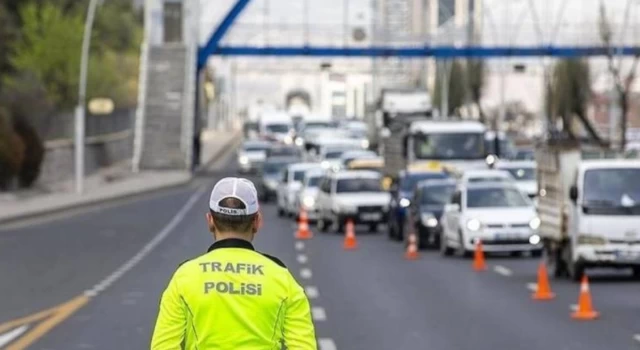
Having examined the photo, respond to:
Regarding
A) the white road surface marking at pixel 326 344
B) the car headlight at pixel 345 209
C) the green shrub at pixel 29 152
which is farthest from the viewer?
the green shrub at pixel 29 152

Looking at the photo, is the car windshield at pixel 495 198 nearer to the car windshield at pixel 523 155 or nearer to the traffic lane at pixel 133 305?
the traffic lane at pixel 133 305

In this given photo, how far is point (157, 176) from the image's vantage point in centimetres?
8412

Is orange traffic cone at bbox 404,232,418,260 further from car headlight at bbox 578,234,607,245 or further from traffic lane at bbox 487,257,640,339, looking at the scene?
car headlight at bbox 578,234,607,245

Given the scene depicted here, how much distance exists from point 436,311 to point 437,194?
17748 mm

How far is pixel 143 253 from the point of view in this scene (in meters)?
36.4

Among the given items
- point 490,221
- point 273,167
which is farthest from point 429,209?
point 273,167

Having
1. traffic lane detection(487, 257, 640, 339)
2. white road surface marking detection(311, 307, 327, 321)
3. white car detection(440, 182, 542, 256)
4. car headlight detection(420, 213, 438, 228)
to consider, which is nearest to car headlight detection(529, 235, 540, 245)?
white car detection(440, 182, 542, 256)

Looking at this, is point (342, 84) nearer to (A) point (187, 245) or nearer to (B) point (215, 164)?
(B) point (215, 164)

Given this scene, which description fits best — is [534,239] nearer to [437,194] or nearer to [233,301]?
[437,194]

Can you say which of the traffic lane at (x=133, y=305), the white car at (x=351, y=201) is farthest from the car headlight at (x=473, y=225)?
the white car at (x=351, y=201)

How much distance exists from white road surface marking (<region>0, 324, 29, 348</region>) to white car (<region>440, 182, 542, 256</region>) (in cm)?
1508

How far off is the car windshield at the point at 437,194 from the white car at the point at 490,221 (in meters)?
3.22

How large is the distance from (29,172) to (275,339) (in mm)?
56327

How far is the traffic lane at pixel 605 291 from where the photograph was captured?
21.0 m
